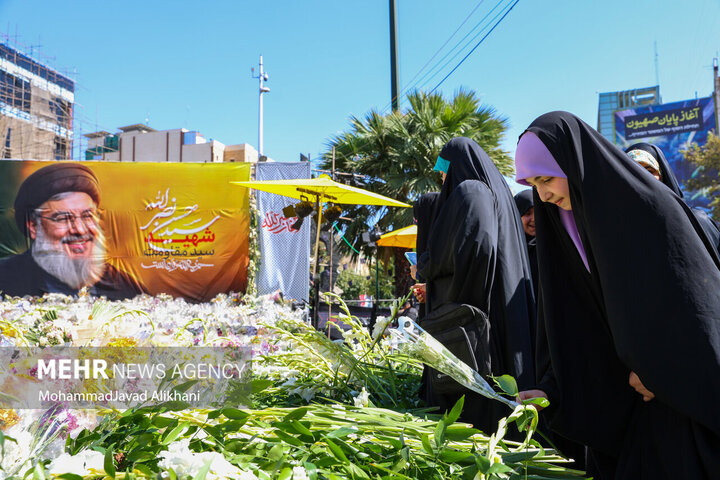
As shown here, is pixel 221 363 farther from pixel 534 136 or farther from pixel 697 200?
pixel 697 200

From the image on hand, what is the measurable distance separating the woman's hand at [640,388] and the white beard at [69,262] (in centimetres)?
753

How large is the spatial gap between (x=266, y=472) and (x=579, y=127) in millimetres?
878

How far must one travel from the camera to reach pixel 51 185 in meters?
7.55

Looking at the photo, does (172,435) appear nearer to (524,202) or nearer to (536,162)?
(536,162)

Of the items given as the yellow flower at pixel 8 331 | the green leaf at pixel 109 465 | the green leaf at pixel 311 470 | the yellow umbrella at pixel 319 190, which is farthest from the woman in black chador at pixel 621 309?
the yellow umbrella at pixel 319 190

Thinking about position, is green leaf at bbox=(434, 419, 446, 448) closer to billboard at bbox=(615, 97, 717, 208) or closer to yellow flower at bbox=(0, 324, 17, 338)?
yellow flower at bbox=(0, 324, 17, 338)

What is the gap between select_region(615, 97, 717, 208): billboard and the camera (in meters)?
34.8

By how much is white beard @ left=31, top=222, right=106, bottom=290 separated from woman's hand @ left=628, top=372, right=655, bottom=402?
753 centimetres

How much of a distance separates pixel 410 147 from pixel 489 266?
7.04 metres

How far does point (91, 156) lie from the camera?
3231cm

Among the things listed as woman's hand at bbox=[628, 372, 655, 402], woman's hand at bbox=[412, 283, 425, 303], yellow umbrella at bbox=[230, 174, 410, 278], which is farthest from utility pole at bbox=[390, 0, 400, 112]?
woman's hand at bbox=[628, 372, 655, 402]

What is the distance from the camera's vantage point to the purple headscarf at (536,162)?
1138mm

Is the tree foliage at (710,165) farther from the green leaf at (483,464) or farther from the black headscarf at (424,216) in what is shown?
the green leaf at (483,464)

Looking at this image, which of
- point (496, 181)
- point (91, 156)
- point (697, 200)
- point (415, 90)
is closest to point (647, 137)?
point (697, 200)
